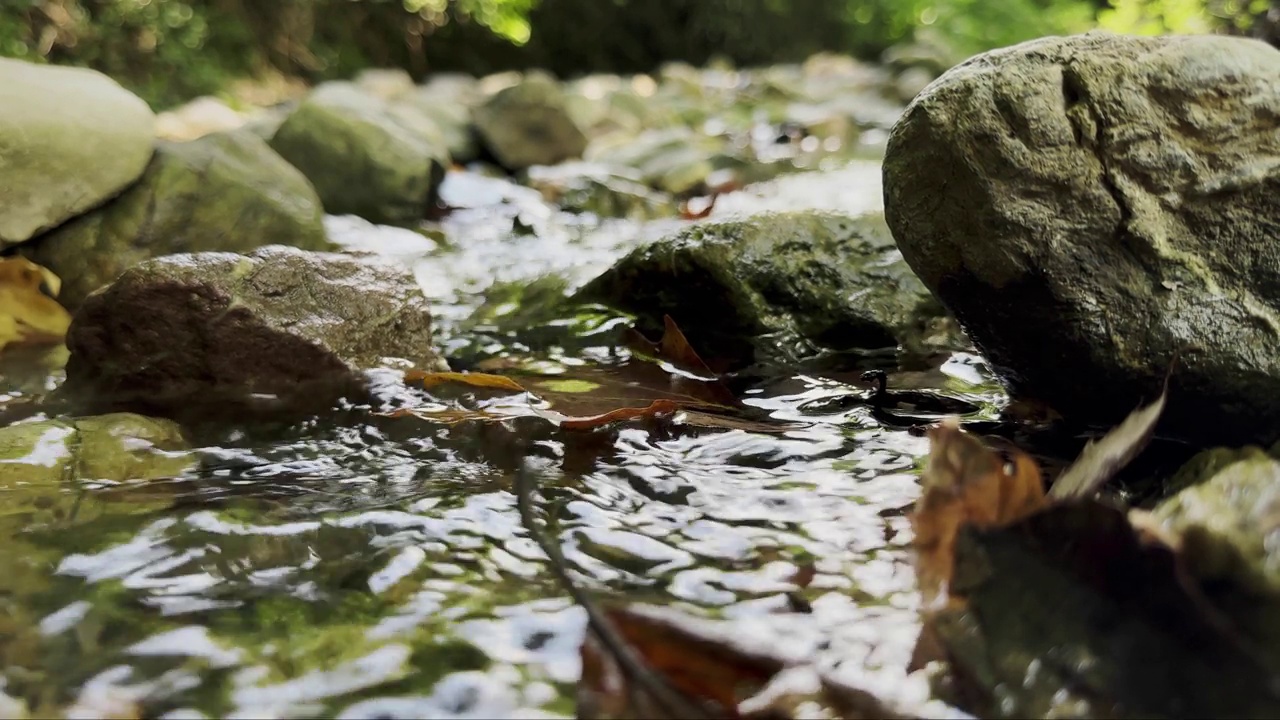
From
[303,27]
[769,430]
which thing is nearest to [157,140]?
[769,430]

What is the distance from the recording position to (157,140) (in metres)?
3.43

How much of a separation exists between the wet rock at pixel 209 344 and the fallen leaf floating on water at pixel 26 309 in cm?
59

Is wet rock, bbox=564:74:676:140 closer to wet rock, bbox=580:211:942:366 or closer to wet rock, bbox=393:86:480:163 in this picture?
wet rock, bbox=393:86:480:163

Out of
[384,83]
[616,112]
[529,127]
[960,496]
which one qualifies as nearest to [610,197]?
[529,127]

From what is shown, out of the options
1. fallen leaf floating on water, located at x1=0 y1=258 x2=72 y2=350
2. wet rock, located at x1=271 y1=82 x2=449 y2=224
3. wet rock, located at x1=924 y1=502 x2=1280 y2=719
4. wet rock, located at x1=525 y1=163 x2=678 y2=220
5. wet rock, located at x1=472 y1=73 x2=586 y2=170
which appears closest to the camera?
wet rock, located at x1=924 y1=502 x2=1280 y2=719

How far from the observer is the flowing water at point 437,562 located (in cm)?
107

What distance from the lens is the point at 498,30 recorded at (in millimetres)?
13203

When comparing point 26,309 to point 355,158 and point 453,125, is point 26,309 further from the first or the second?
point 453,125

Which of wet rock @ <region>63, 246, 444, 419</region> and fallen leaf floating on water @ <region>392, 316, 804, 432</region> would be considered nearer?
fallen leaf floating on water @ <region>392, 316, 804, 432</region>

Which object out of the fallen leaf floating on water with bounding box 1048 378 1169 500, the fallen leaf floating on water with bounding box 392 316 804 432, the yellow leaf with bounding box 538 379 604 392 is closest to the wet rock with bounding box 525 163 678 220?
the fallen leaf floating on water with bounding box 392 316 804 432

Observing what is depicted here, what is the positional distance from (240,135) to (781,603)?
333 cm

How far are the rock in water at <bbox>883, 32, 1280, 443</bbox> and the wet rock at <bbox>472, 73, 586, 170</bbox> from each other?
18.5ft

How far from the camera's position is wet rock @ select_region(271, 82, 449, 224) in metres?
4.65

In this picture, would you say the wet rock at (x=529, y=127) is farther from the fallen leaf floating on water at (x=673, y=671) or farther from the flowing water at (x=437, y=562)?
the fallen leaf floating on water at (x=673, y=671)
